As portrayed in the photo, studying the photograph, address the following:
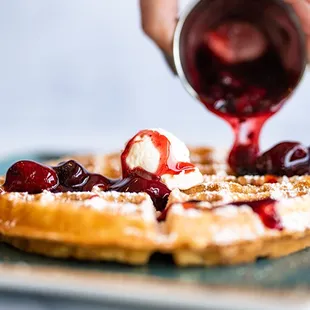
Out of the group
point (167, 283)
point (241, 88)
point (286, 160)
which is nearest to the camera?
point (167, 283)

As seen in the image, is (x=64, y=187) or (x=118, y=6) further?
(x=118, y=6)

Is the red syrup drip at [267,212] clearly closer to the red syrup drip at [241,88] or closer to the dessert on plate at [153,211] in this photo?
the dessert on plate at [153,211]

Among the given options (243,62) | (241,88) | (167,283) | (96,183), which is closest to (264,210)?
(167,283)

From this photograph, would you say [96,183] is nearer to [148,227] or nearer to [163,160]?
[163,160]

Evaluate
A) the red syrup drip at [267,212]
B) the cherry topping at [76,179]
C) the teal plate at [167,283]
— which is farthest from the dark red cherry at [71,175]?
the red syrup drip at [267,212]

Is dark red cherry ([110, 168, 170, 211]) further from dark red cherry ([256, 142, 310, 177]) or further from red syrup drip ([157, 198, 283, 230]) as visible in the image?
dark red cherry ([256, 142, 310, 177])

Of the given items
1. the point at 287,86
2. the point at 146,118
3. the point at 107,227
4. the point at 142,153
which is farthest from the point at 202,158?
the point at 146,118

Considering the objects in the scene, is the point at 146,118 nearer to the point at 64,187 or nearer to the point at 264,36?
the point at 264,36
